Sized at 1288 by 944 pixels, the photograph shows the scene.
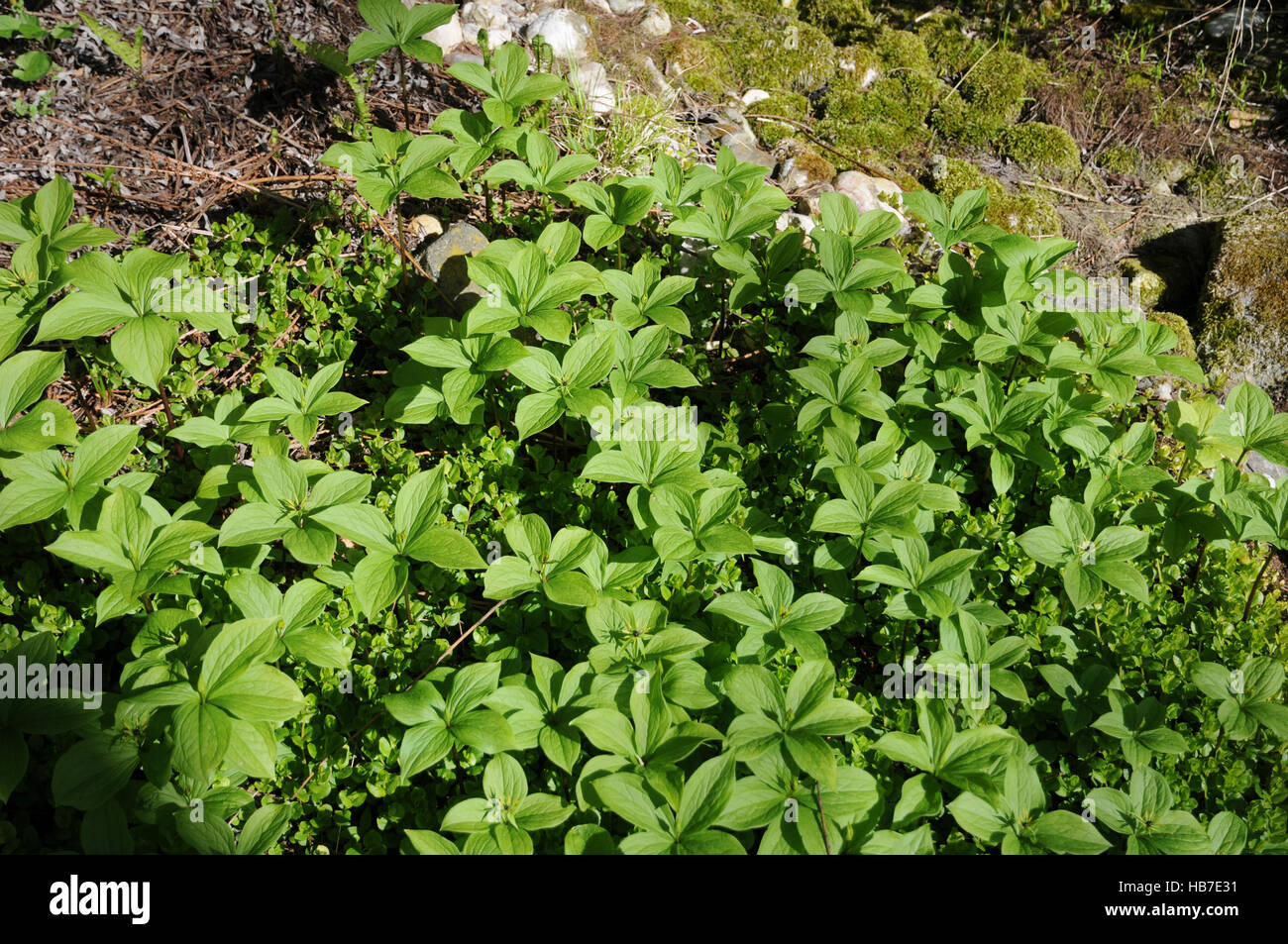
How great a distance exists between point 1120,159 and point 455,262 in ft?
13.6

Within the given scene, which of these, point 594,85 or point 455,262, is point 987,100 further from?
point 455,262

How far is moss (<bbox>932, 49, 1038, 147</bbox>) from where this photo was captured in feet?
16.4

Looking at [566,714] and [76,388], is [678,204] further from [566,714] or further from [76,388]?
[76,388]

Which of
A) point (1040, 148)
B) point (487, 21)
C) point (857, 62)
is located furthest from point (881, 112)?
point (487, 21)

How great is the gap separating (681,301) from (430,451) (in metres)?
1.31

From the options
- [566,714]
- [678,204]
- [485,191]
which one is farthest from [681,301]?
[566,714]

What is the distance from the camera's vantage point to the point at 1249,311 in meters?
4.05

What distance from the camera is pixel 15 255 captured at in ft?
9.56

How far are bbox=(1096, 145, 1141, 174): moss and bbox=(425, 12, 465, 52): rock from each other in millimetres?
3902

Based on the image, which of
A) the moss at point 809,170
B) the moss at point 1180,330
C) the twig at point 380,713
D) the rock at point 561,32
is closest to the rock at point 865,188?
the moss at point 809,170

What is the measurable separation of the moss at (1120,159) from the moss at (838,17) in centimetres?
174

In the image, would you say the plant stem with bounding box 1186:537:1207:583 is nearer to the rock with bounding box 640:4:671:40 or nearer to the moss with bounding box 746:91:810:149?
the moss with bounding box 746:91:810:149

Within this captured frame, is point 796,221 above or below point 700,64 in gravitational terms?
below

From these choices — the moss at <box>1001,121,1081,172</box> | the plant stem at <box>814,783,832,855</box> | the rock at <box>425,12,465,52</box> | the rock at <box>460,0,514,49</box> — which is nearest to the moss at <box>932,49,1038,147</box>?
the moss at <box>1001,121,1081,172</box>
